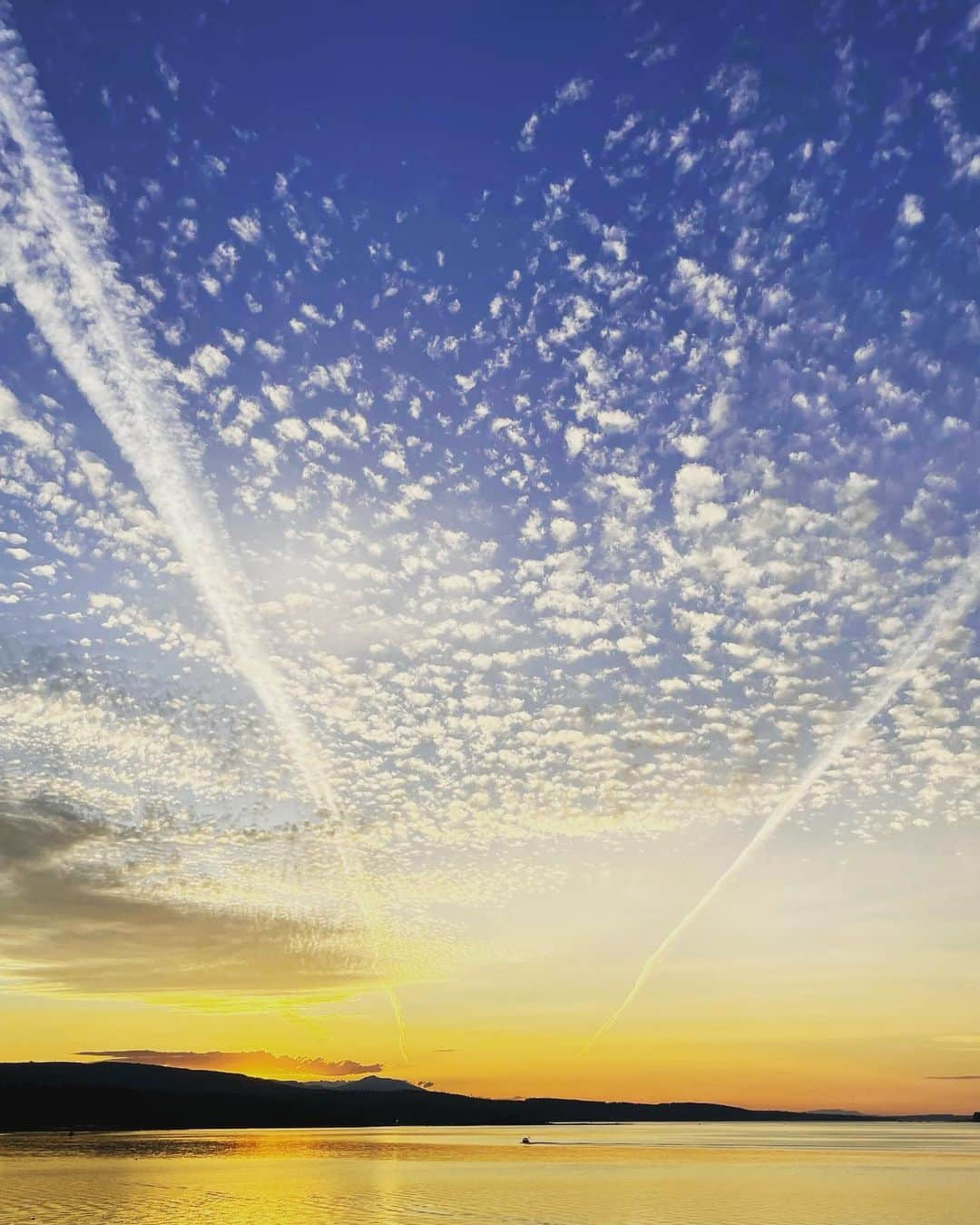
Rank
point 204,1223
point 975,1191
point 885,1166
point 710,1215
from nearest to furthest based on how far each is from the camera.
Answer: point 204,1223, point 710,1215, point 975,1191, point 885,1166

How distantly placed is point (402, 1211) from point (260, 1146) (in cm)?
12704

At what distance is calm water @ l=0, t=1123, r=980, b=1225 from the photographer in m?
68.8

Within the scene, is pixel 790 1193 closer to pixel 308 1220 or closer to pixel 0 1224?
pixel 308 1220

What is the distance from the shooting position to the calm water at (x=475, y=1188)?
6875cm

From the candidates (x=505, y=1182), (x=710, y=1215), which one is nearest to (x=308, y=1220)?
(x=710, y=1215)

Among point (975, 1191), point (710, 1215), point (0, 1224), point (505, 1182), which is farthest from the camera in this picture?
point (505, 1182)

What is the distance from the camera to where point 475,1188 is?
3671 inches

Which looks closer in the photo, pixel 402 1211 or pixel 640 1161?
pixel 402 1211

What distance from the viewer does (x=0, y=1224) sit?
5975cm

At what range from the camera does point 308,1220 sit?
2574 inches

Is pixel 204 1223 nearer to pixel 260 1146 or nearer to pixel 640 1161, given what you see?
pixel 640 1161

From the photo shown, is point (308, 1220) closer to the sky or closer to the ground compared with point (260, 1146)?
closer to the ground

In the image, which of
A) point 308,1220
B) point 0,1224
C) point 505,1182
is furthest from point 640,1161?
point 0,1224

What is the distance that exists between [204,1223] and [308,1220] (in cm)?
684
